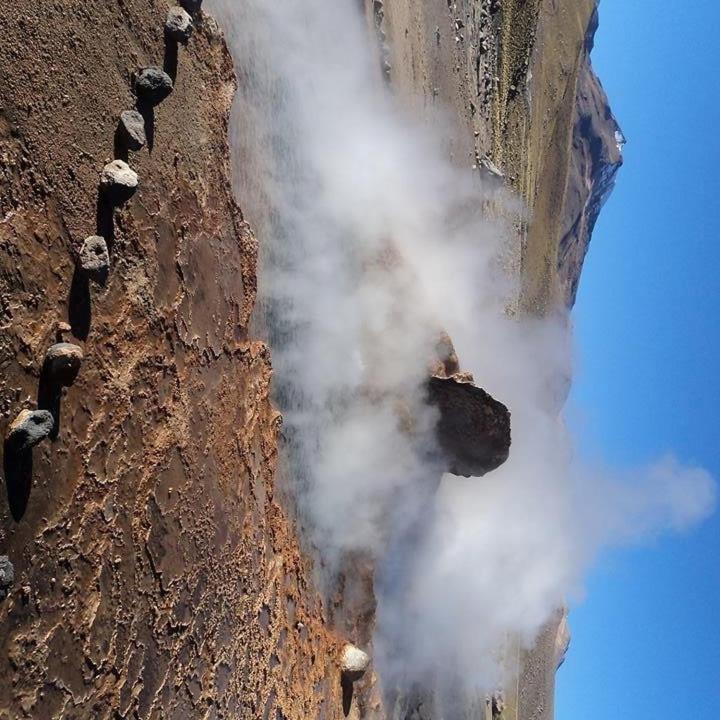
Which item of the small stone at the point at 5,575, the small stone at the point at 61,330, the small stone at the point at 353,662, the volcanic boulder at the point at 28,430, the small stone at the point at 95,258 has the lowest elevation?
the small stone at the point at 5,575

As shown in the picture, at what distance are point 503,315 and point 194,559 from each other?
885cm

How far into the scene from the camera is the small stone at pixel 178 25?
4098 mm

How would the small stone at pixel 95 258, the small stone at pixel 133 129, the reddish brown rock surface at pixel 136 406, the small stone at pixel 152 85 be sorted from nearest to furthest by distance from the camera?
the reddish brown rock surface at pixel 136 406, the small stone at pixel 95 258, the small stone at pixel 133 129, the small stone at pixel 152 85

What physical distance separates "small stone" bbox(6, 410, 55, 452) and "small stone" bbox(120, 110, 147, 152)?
1344mm

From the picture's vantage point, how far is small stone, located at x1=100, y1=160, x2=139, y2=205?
3.49 m

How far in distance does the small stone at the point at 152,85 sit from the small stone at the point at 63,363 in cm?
133

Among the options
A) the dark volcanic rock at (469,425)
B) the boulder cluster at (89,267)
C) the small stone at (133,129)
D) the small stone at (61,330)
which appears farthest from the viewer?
the dark volcanic rock at (469,425)

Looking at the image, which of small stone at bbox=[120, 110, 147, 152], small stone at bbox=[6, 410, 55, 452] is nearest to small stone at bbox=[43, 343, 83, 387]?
small stone at bbox=[6, 410, 55, 452]

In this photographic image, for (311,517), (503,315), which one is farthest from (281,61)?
(503,315)

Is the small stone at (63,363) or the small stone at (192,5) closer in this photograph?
the small stone at (63,363)

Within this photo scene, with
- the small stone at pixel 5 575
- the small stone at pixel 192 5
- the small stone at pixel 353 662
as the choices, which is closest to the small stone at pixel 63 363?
the small stone at pixel 5 575

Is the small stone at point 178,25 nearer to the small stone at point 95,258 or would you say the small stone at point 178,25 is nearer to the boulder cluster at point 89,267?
the boulder cluster at point 89,267

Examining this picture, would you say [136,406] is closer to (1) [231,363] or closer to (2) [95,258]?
(2) [95,258]

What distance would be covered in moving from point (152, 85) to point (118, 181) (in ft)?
2.03
